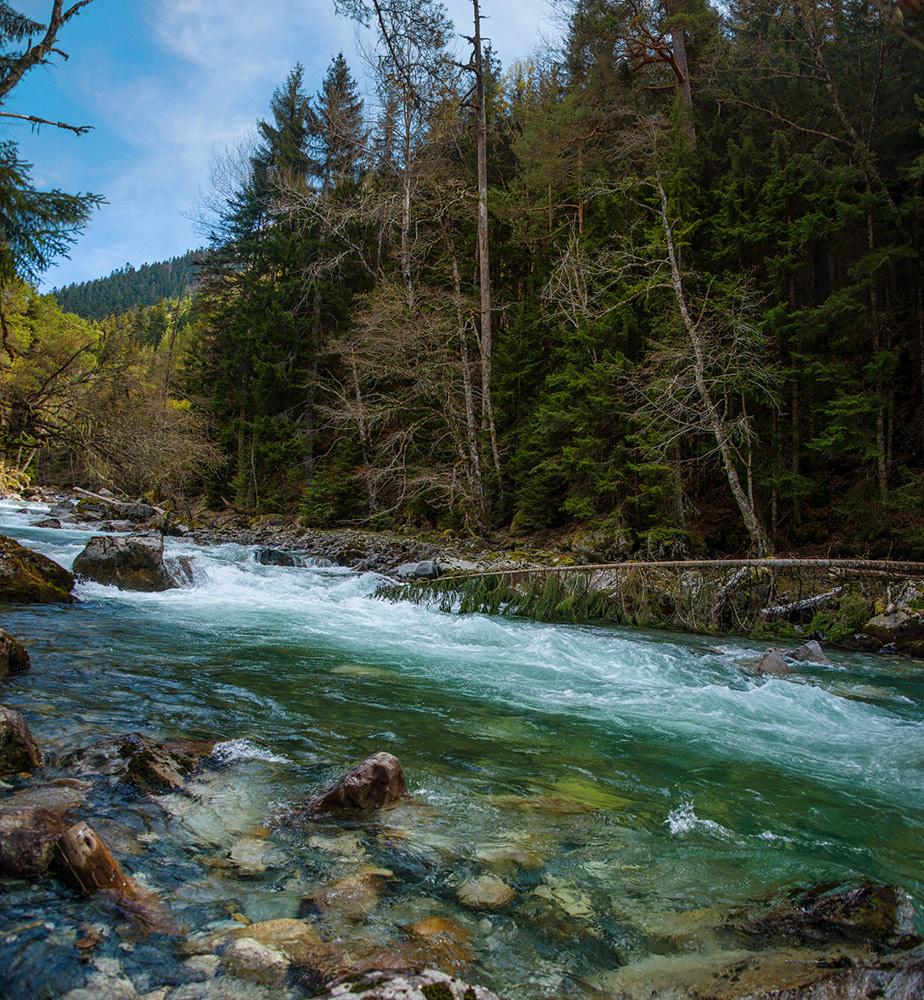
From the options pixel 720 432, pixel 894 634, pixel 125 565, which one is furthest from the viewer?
pixel 125 565

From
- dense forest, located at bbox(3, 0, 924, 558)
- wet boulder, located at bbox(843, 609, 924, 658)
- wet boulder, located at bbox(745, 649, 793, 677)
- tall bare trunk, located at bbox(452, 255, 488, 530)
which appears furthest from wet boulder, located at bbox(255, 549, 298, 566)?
wet boulder, located at bbox(843, 609, 924, 658)

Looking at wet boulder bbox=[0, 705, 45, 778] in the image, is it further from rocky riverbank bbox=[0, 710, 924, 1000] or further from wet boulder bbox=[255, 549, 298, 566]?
wet boulder bbox=[255, 549, 298, 566]

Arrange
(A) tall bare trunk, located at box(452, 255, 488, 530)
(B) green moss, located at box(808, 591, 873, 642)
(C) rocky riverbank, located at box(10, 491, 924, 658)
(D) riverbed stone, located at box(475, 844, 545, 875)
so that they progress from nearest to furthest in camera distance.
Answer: (D) riverbed stone, located at box(475, 844, 545, 875) → (C) rocky riverbank, located at box(10, 491, 924, 658) → (B) green moss, located at box(808, 591, 873, 642) → (A) tall bare trunk, located at box(452, 255, 488, 530)

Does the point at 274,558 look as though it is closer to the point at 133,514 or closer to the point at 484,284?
the point at 484,284

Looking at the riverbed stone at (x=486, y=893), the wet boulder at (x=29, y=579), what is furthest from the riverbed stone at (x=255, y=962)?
the wet boulder at (x=29, y=579)

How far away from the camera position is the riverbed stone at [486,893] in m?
2.39

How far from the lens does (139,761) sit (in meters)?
3.28

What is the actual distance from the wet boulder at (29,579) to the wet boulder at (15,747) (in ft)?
21.6

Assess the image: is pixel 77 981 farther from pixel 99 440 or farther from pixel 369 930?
pixel 99 440

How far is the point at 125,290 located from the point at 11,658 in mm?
173022

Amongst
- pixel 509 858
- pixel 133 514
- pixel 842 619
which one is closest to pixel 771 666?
pixel 842 619

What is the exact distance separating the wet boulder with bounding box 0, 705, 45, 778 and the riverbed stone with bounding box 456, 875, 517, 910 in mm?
2502

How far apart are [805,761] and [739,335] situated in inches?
380

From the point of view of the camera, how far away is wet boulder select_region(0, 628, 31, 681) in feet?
16.1
